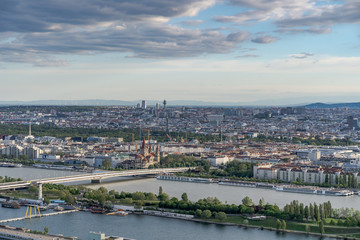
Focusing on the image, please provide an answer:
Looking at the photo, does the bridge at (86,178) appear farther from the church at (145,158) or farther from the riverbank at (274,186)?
the church at (145,158)

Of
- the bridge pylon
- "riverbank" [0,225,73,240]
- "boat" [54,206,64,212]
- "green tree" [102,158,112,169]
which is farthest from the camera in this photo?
"green tree" [102,158,112,169]

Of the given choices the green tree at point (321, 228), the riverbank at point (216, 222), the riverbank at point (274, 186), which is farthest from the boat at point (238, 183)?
the green tree at point (321, 228)

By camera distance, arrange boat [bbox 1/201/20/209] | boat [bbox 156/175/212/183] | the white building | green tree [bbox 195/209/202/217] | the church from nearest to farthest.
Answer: green tree [bbox 195/209/202/217], boat [bbox 1/201/20/209], boat [bbox 156/175/212/183], the church, the white building

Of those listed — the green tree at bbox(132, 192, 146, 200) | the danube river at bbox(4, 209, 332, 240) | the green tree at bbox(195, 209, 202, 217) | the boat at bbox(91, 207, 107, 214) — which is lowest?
the danube river at bbox(4, 209, 332, 240)

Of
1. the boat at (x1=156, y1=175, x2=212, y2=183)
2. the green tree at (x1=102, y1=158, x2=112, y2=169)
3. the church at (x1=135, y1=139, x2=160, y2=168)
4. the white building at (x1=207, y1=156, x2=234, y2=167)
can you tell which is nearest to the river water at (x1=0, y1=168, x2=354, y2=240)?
the boat at (x1=156, y1=175, x2=212, y2=183)

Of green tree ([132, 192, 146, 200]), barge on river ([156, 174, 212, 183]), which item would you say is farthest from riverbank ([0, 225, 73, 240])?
barge on river ([156, 174, 212, 183])

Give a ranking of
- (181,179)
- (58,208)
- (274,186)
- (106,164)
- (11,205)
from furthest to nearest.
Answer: (106,164) < (181,179) < (274,186) < (11,205) < (58,208)

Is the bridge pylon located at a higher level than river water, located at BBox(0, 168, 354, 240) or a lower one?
higher

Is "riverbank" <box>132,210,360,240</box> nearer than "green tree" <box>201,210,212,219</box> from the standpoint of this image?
Yes

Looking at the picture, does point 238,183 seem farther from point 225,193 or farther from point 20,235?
point 20,235

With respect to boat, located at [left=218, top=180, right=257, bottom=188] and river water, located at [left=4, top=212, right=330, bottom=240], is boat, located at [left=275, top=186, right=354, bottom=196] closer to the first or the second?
boat, located at [left=218, top=180, right=257, bottom=188]

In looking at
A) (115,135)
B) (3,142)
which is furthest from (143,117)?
(3,142)

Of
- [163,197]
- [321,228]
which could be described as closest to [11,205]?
[163,197]

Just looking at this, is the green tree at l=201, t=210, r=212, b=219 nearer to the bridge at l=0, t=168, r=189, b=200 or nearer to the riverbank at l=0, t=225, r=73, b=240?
the riverbank at l=0, t=225, r=73, b=240
